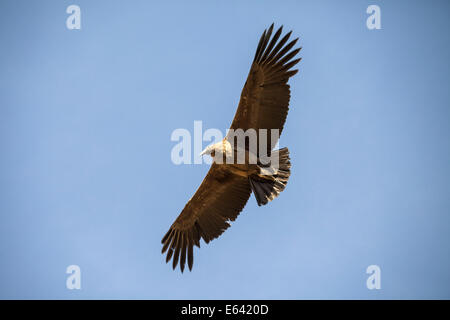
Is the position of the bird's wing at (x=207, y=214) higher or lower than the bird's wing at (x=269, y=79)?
lower

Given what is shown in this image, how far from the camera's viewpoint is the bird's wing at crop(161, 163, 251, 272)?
31.2 feet

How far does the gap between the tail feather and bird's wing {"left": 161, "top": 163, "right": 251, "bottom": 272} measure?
60cm

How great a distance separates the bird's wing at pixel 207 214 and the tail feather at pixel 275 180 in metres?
0.60

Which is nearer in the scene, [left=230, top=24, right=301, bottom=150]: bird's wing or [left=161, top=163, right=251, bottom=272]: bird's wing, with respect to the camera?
[left=230, top=24, right=301, bottom=150]: bird's wing

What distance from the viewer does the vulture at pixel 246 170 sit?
8266 millimetres

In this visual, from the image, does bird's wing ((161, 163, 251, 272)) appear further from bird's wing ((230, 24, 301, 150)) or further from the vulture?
bird's wing ((230, 24, 301, 150))

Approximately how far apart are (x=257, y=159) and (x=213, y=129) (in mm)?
1311

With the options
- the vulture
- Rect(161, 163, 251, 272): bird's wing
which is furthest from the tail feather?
Rect(161, 163, 251, 272): bird's wing

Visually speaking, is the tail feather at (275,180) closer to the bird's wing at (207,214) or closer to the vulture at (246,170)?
the vulture at (246,170)

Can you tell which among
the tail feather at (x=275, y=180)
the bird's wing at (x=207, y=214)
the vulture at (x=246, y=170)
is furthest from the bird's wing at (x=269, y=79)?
the bird's wing at (x=207, y=214)

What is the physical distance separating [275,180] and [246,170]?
2.10 ft

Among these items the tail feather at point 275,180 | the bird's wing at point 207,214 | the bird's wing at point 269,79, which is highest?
the bird's wing at point 269,79

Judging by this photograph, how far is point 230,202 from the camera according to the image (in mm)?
9617
